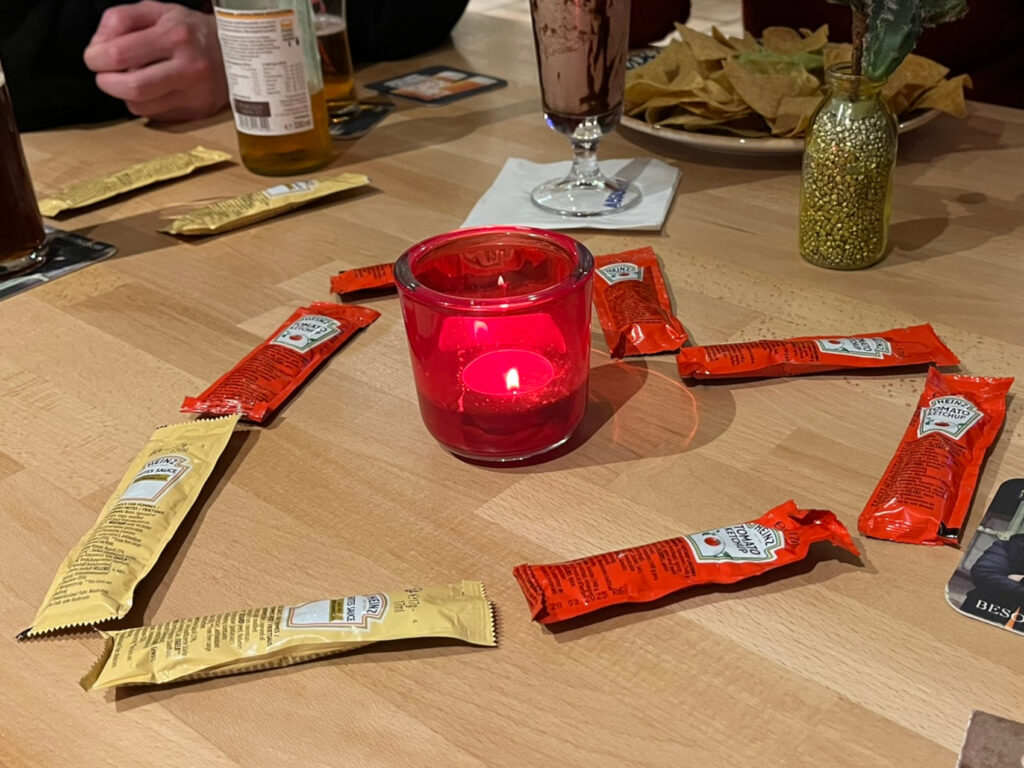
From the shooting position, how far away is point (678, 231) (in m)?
0.95

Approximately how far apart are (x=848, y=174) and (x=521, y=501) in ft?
1.32

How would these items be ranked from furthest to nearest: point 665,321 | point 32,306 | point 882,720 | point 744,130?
point 744,130, point 32,306, point 665,321, point 882,720

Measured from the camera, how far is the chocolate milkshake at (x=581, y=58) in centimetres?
91

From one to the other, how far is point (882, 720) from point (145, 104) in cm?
113

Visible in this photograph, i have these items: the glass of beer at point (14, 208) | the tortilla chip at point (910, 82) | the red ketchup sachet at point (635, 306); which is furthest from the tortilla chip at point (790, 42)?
the glass of beer at point (14, 208)

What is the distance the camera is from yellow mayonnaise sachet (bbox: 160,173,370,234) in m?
0.98

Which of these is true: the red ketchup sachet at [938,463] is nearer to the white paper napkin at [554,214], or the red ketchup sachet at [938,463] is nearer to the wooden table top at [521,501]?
the wooden table top at [521,501]

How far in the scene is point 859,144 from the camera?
796 millimetres

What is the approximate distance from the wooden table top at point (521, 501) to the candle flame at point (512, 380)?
6 centimetres

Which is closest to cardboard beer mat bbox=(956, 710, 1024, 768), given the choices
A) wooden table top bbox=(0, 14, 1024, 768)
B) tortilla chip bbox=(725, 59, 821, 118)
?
wooden table top bbox=(0, 14, 1024, 768)

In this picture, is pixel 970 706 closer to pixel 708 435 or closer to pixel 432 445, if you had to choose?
pixel 708 435

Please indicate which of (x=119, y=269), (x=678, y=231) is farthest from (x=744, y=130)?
(x=119, y=269)

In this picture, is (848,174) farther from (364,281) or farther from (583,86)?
(364,281)

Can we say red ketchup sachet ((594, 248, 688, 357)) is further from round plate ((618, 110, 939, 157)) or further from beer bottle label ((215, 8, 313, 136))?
beer bottle label ((215, 8, 313, 136))
